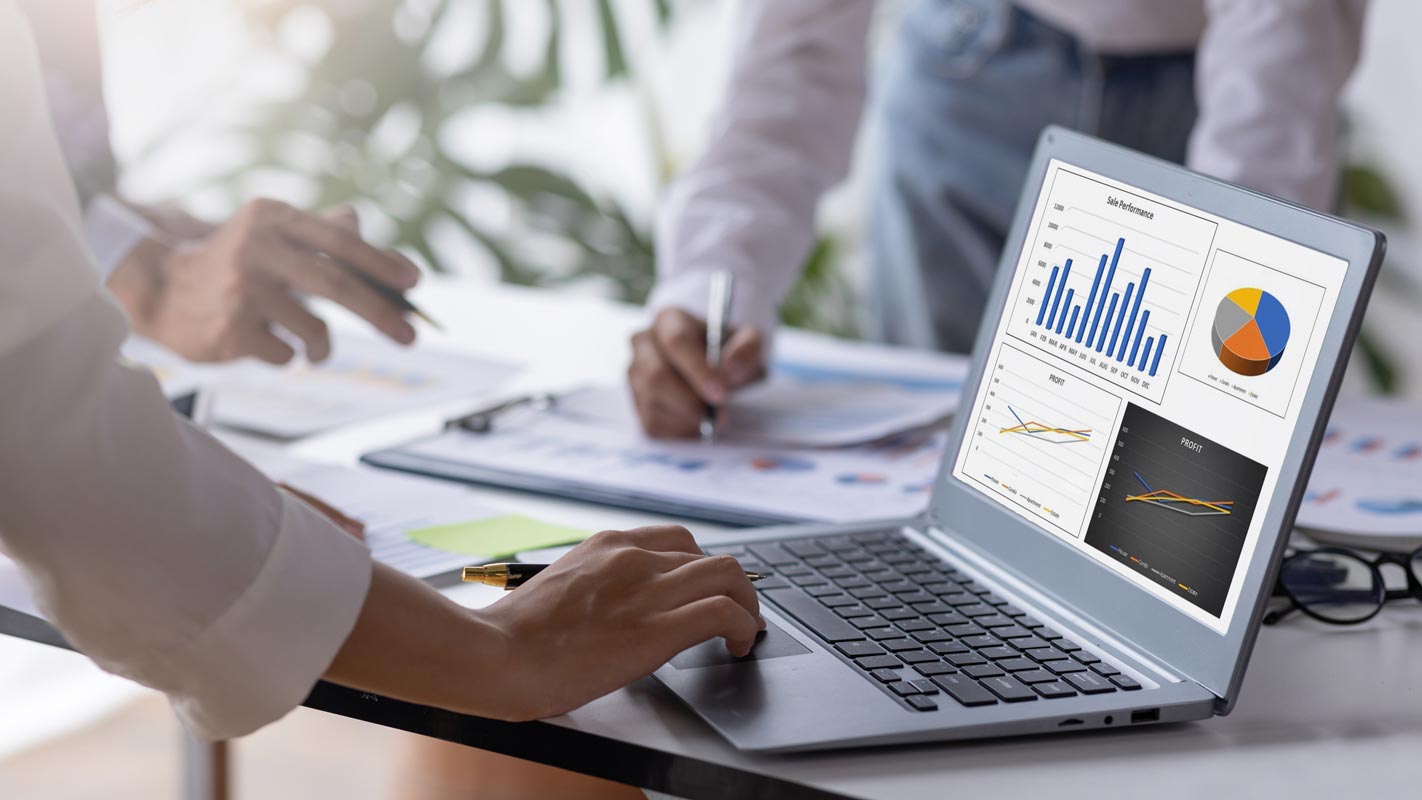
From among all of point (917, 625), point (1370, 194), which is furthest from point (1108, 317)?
point (1370, 194)

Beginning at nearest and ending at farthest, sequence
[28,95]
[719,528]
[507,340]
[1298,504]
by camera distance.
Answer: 1. [28,95]
2. [1298,504]
3. [719,528]
4. [507,340]

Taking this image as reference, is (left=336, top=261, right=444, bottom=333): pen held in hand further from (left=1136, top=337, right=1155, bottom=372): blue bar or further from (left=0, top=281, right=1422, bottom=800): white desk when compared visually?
(left=1136, top=337, right=1155, bottom=372): blue bar

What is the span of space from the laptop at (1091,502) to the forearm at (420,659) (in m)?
0.10

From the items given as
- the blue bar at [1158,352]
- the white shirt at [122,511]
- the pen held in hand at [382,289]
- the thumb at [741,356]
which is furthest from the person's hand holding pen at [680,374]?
the white shirt at [122,511]

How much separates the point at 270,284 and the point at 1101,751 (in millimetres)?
836

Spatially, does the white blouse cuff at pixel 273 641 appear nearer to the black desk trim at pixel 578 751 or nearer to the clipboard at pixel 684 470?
the black desk trim at pixel 578 751

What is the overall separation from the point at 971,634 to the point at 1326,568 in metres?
0.33

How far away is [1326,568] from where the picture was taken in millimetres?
970

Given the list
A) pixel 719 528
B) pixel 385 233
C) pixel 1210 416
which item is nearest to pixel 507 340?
pixel 719 528

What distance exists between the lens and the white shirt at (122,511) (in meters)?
0.58

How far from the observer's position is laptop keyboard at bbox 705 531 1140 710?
0.73 meters

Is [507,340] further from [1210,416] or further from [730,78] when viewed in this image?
[1210,416]

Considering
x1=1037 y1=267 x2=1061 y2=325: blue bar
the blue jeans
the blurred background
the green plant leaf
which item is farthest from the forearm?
the green plant leaf

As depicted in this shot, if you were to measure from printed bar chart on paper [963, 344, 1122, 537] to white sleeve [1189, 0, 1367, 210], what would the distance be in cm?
65
